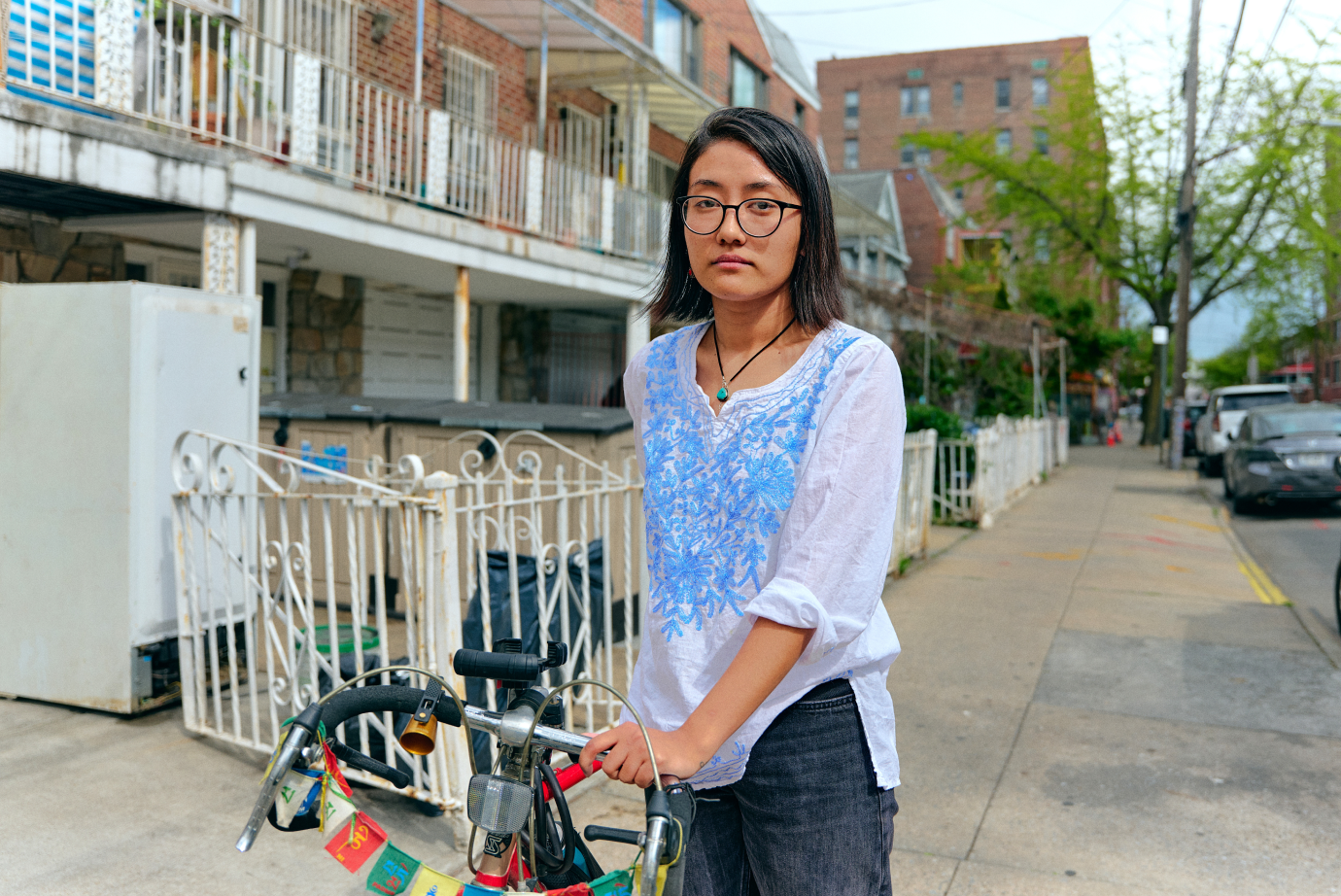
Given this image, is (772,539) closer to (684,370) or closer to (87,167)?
(684,370)

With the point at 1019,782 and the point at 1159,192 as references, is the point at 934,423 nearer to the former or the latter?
the point at 1019,782

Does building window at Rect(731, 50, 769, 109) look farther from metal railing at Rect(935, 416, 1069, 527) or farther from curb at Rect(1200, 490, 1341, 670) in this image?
curb at Rect(1200, 490, 1341, 670)

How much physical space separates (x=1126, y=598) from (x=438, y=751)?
242 inches

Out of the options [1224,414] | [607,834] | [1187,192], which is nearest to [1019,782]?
[607,834]

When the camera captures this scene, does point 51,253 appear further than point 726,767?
Yes

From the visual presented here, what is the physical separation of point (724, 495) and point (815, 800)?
1.55 ft

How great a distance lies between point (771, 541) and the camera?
1.50m

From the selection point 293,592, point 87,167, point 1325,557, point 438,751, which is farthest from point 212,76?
point 1325,557

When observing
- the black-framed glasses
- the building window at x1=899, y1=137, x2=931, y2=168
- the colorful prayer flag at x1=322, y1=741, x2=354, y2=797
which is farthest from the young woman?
the building window at x1=899, y1=137, x2=931, y2=168

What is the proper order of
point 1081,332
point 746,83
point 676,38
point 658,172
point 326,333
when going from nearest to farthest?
1. point 326,333
2. point 658,172
3. point 676,38
4. point 746,83
5. point 1081,332

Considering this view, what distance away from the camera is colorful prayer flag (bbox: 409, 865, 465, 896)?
1.24 meters

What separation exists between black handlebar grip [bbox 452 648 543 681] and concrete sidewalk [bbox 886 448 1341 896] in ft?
8.08

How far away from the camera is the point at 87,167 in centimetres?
660

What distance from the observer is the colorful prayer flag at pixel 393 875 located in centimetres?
131
